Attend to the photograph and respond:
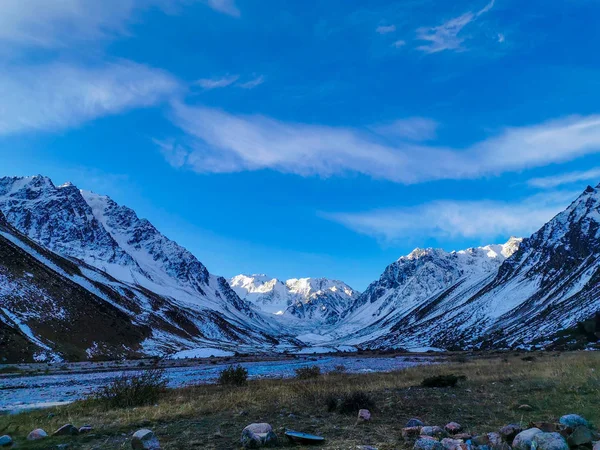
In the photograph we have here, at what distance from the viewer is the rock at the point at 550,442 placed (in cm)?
741

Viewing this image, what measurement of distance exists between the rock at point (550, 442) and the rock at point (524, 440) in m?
0.15

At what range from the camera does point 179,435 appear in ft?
36.0

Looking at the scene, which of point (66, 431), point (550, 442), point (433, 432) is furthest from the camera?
point (66, 431)

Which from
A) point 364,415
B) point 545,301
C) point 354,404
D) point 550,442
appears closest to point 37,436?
point 364,415

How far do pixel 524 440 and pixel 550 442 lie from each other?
0.57 metres

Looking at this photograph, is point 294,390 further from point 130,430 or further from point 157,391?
point 130,430

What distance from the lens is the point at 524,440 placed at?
8.01 metres

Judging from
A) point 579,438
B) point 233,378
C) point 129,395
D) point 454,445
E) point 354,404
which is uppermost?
point 579,438

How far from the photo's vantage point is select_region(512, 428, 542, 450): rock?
785 cm

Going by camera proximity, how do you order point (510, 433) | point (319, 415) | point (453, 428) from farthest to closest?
point (319, 415), point (453, 428), point (510, 433)

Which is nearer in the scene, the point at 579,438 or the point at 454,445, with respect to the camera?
the point at 579,438

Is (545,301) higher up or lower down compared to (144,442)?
lower down

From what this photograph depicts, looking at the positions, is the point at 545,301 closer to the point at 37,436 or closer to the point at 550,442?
the point at 550,442

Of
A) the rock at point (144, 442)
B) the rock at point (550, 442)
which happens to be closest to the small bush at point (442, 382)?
the rock at point (550, 442)
